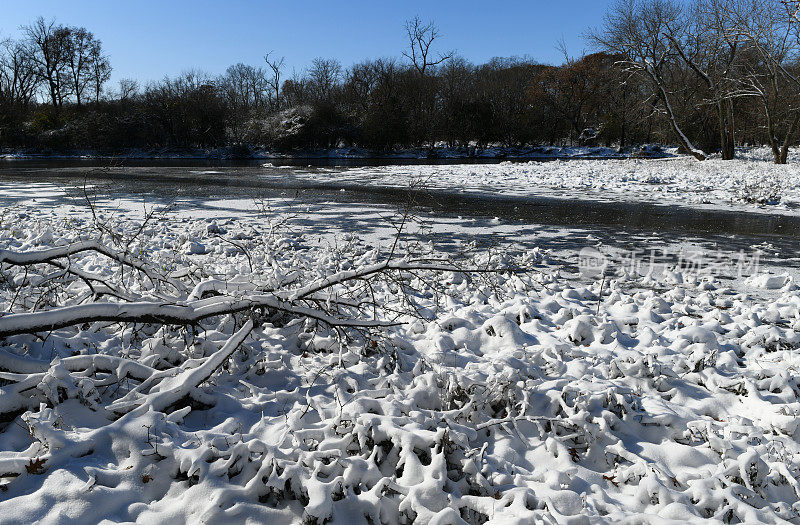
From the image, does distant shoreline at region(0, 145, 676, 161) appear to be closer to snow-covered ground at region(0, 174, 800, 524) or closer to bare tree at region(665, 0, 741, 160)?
bare tree at region(665, 0, 741, 160)

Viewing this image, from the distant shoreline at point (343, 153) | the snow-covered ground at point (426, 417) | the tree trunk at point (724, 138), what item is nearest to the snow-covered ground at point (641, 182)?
the tree trunk at point (724, 138)

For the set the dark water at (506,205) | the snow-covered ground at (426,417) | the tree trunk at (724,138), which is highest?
the tree trunk at (724,138)

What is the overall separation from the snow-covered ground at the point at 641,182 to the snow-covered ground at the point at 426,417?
960cm

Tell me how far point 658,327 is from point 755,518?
2338mm

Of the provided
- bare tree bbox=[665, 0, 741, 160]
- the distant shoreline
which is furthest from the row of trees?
the distant shoreline

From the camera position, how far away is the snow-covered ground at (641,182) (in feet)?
43.1

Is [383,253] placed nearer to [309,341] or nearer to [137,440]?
[309,341]

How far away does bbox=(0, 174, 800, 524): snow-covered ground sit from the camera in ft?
7.48

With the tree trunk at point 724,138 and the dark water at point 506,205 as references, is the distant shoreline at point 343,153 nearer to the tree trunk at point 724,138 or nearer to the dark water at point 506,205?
the tree trunk at point 724,138

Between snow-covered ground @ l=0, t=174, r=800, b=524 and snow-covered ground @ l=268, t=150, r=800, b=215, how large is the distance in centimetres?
960

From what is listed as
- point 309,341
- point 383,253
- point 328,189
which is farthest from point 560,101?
point 309,341

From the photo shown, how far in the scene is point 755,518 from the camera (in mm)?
2229

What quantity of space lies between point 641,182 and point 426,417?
1713cm

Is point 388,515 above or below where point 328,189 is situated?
below
